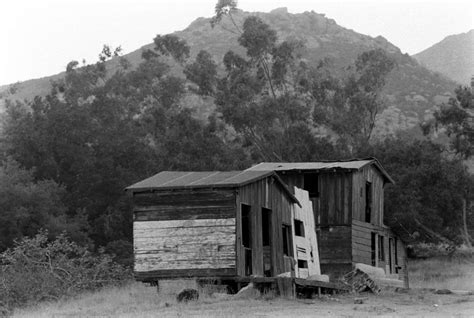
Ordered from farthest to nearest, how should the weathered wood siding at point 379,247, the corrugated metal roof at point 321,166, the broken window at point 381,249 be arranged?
the broken window at point 381,249, the weathered wood siding at point 379,247, the corrugated metal roof at point 321,166

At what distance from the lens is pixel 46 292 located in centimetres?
2889

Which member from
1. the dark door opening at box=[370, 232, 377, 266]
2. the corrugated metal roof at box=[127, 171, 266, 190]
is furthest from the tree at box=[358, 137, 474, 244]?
the corrugated metal roof at box=[127, 171, 266, 190]

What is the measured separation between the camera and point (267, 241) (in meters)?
29.5

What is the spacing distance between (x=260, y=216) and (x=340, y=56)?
303 ft

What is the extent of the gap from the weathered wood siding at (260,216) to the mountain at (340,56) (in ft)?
179

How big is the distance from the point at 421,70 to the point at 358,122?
5879 centimetres

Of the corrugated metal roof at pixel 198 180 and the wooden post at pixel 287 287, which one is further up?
the corrugated metal roof at pixel 198 180

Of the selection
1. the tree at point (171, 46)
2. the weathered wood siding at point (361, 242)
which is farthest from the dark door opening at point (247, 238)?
the tree at point (171, 46)

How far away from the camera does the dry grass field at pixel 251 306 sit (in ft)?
65.7

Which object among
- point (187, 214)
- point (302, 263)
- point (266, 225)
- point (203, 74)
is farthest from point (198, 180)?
point (203, 74)

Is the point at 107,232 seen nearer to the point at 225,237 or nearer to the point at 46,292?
the point at 46,292

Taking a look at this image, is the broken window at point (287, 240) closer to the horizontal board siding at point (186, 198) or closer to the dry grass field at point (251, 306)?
the dry grass field at point (251, 306)

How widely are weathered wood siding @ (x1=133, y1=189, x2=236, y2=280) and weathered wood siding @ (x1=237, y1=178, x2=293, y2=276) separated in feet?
1.42

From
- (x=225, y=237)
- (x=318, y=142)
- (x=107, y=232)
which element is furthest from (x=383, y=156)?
(x=225, y=237)
